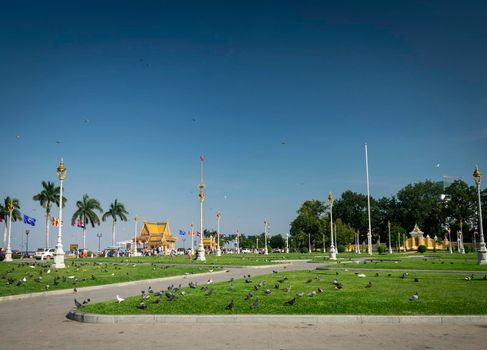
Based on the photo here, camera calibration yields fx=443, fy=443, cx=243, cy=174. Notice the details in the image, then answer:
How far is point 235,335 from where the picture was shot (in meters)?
9.31

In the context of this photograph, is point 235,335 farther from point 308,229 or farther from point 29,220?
point 308,229

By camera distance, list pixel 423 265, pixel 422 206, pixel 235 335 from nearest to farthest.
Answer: pixel 235 335 → pixel 423 265 → pixel 422 206

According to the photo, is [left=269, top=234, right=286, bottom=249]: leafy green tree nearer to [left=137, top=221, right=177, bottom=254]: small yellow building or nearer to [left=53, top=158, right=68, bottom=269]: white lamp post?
[left=137, top=221, right=177, bottom=254]: small yellow building

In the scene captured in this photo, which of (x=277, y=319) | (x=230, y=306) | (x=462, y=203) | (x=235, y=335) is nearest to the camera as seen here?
(x=235, y=335)

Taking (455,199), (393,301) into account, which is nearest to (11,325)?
(393,301)

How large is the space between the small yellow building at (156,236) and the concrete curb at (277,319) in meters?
99.7

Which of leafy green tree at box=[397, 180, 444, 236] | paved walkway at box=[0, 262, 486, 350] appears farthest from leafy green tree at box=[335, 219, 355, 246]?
paved walkway at box=[0, 262, 486, 350]

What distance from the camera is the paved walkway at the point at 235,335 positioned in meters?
8.42

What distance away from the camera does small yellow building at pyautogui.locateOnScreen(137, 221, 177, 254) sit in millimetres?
111438

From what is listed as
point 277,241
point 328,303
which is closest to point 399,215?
point 277,241

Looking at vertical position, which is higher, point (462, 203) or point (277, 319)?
point (462, 203)

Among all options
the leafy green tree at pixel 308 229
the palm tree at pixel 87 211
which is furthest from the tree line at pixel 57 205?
the leafy green tree at pixel 308 229

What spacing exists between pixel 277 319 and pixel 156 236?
105 meters

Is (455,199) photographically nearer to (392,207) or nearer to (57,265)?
(392,207)
